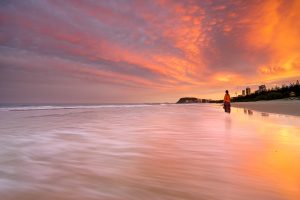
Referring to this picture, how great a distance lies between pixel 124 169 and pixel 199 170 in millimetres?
1230

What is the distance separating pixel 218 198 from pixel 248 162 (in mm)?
1809

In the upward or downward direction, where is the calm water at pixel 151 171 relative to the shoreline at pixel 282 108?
downward

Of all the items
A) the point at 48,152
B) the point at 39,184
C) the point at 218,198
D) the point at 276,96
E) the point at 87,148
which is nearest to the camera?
the point at 218,198

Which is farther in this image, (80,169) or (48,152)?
(48,152)

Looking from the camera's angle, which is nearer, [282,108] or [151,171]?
[151,171]

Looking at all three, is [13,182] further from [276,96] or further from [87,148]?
[276,96]

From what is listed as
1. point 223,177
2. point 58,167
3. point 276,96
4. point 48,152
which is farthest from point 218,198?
point 276,96

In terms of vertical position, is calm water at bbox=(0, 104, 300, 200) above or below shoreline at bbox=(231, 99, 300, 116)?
below

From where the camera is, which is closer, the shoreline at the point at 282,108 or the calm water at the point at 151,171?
the calm water at the point at 151,171

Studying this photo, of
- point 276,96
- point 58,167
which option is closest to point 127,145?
point 58,167

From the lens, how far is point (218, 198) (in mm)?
2689

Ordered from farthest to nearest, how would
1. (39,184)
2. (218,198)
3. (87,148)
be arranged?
(87,148), (39,184), (218,198)

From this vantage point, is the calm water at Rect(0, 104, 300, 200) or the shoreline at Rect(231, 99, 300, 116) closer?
the calm water at Rect(0, 104, 300, 200)

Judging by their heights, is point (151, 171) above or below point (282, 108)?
below
